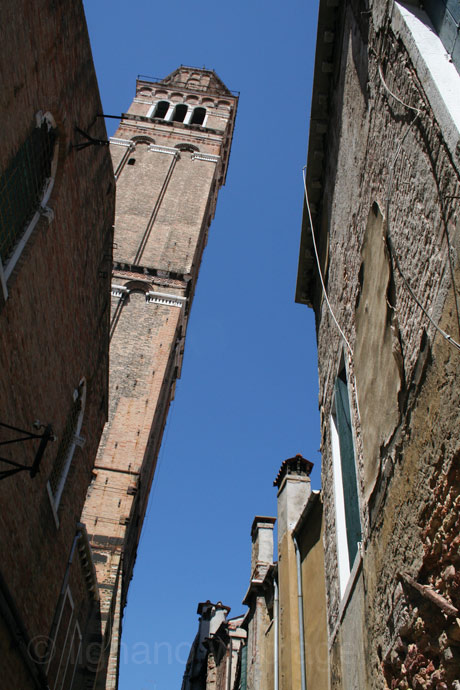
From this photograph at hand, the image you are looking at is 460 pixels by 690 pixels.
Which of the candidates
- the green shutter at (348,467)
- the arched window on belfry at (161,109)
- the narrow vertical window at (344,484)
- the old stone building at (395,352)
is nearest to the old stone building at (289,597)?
the old stone building at (395,352)

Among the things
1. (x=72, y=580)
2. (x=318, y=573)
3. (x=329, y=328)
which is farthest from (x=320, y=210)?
(x=72, y=580)

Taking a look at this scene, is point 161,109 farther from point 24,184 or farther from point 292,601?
point 292,601

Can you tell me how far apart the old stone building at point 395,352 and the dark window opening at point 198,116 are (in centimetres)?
2904

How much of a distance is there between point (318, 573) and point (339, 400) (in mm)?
2393

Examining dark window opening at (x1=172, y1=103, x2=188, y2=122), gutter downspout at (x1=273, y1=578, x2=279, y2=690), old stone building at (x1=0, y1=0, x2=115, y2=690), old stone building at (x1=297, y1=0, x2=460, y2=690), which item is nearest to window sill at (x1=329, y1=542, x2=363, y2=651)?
old stone building at (x1=297, y1=0, x2=460, y2=690)

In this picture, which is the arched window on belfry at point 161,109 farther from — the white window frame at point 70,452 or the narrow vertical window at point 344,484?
the narrow vertical window at point 344,484

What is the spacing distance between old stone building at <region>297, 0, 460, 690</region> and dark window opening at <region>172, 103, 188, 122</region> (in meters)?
29.0

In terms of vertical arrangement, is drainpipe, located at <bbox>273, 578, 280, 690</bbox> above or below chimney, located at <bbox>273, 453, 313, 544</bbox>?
below

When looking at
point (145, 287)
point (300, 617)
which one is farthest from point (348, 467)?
point (145, 287)

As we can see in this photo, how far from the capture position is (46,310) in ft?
20.1

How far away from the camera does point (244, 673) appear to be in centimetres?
1138

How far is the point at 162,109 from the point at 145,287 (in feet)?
55.7

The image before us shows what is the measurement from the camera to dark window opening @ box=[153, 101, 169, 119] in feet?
108

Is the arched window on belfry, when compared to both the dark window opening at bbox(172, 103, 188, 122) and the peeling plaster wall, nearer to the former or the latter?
the dark window opening at bbox(172, 103, 188, 122)
